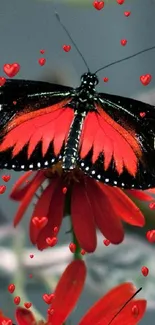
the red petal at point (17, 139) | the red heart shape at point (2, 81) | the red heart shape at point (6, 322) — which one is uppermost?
the red heart shape at point (2, 81)

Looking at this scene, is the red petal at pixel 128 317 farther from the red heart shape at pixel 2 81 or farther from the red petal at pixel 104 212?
the red heart shape at pixel 2 81

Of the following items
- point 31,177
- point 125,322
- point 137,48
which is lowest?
point 125,322

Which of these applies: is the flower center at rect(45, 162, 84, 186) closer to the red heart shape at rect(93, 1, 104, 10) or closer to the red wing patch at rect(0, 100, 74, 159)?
the red wing patch at rect(0, 100, 74, 159)

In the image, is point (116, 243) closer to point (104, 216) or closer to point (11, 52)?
point (104, 216)

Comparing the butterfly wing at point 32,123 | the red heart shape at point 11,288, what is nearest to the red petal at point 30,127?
the butterfly wing at point 32,123

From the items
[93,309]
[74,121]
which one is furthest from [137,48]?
[93,309]

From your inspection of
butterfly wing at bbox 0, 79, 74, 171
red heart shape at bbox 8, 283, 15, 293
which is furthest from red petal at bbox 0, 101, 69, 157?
red heart shape at bbox 8, 283, 15, 293
